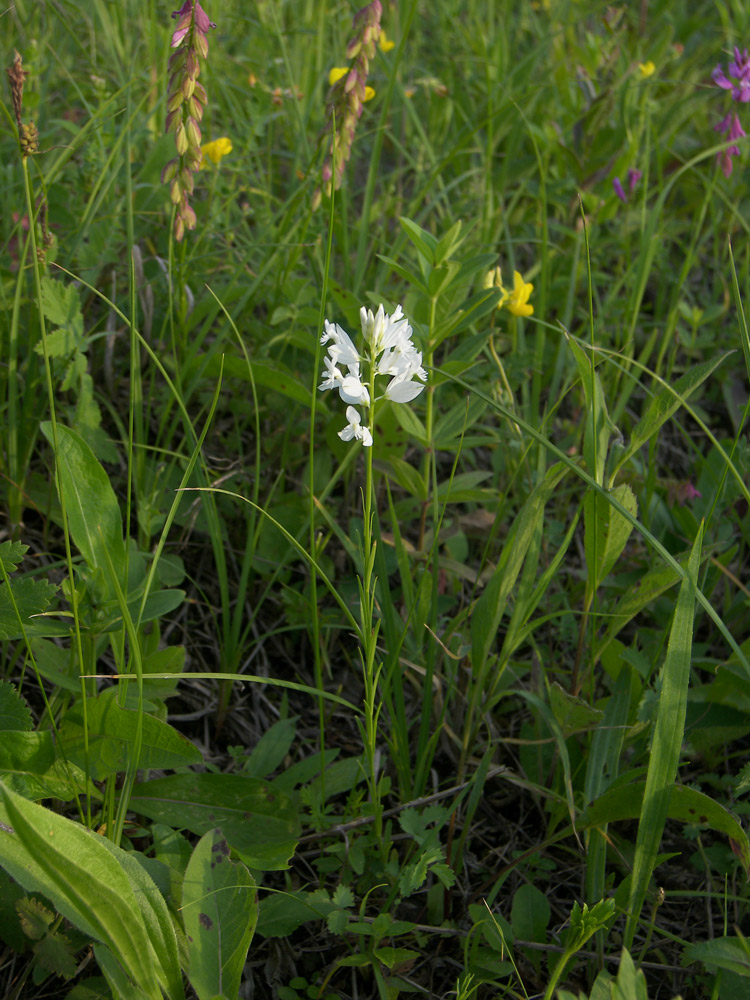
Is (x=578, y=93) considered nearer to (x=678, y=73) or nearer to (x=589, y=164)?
(x=589, y=164)

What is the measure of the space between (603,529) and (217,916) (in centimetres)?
85

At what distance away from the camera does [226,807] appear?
4.60 feet

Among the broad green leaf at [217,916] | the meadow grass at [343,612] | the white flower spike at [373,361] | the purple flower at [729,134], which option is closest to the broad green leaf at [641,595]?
the meadow grass at [343,612]

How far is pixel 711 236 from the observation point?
10.4 feet

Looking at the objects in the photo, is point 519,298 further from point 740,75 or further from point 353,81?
point 740,75

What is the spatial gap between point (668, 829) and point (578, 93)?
8.83 ft

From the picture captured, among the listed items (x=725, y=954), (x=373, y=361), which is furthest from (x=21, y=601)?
(x=725, y=954)

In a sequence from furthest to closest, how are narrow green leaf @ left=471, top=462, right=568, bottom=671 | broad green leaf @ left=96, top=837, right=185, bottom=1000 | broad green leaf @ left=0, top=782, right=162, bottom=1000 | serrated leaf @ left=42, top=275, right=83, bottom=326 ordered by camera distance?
serrated leaf @ left=42, top=275, right=83, bottom=326
narrow green leaf @ left=471, top=462, right=568, bottom=671
broad green leaf @ left=96, top=837, right=185, bottom=1000
broad green leaf @ left=0, top=782, right=162, bottom=1000

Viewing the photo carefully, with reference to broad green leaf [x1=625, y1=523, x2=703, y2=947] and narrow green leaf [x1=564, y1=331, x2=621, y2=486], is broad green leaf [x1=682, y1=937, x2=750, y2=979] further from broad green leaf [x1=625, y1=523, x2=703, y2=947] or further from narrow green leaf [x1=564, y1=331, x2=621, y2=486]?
narrow green leaf [x1=564, y1=331, x2=621, y2=486]

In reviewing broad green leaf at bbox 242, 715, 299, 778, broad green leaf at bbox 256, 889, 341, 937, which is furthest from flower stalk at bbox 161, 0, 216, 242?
broad green leaf at bbox 256, 889, 341, 937

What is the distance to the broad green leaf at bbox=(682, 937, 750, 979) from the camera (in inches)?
42.5

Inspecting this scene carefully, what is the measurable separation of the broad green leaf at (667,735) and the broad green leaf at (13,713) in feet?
3.02

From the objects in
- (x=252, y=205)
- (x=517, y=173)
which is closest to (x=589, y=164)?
(x=517, y=173)

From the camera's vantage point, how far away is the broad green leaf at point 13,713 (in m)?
1.24
